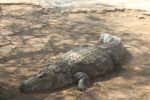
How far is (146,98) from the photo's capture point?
5.30 metres

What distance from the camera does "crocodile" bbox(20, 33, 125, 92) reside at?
5619 millimetres

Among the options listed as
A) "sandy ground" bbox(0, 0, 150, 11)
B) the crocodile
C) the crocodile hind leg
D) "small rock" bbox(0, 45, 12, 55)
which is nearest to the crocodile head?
A: the crocodile

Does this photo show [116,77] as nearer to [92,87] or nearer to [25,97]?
[92,87]

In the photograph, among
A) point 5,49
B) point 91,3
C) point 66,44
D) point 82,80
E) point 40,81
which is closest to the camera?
point 40,81

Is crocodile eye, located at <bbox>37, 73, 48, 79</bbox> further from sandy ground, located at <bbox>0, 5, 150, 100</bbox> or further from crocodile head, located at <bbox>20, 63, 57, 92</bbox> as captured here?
sandy ground, located at <bbox>0, 5, 150, 100</bbox>

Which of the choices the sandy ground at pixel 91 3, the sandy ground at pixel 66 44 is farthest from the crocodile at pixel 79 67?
the sandy ground at pixel 91 3

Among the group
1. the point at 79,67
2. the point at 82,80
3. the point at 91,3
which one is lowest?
the point at 82,80

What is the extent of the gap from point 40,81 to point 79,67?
76 cm

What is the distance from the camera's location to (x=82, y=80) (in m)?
5.77

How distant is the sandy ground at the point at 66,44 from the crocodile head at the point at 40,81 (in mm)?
96

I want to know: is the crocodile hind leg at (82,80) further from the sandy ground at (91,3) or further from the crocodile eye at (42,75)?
the sandy ground at (91,3)

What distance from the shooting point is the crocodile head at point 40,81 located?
5.51m

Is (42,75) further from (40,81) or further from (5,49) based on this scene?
(5,49)

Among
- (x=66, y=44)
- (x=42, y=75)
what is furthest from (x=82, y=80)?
(x=66, y=44)
